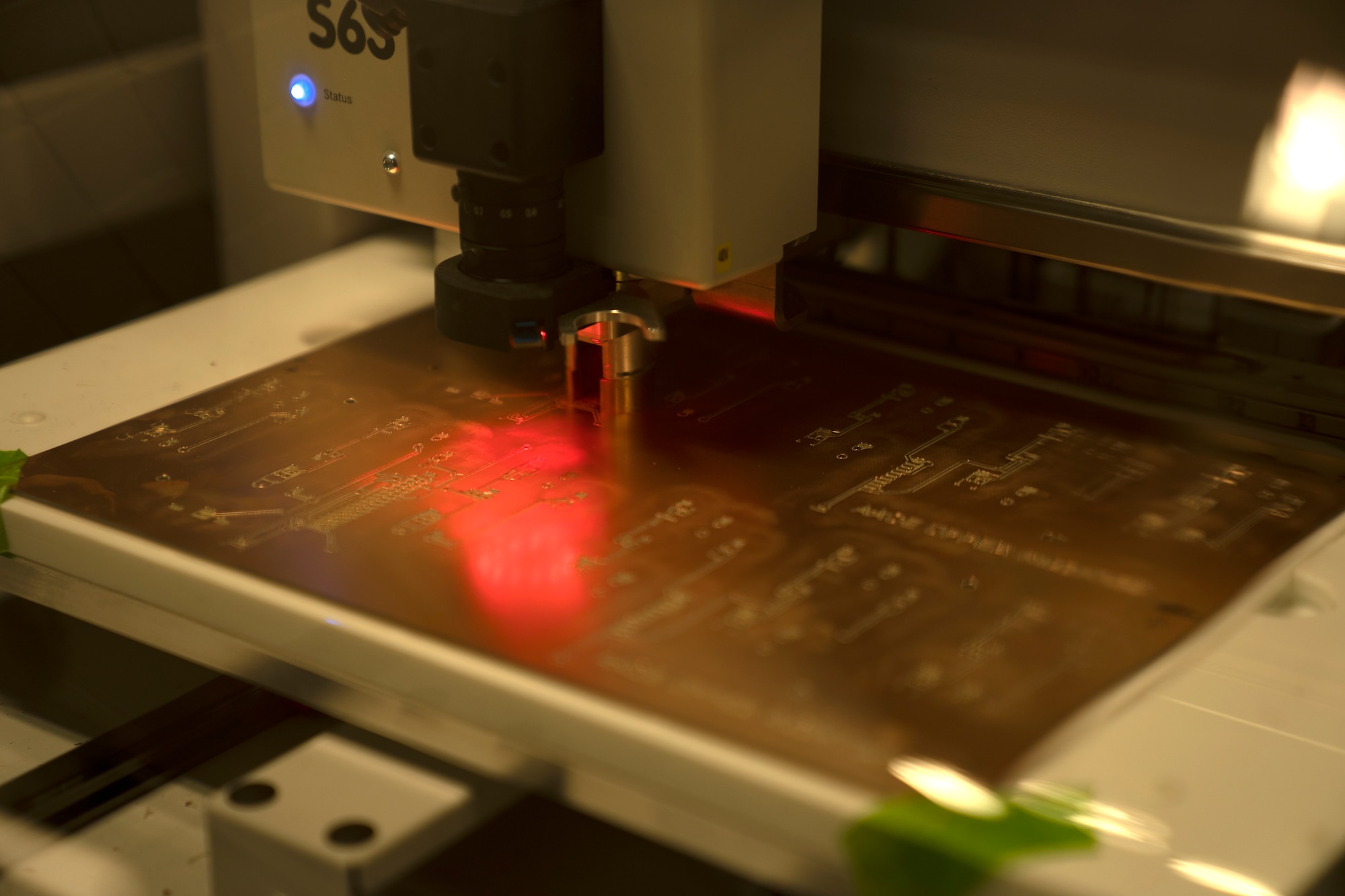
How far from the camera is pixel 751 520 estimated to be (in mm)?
1102

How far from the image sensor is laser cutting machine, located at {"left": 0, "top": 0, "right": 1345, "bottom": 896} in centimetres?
87

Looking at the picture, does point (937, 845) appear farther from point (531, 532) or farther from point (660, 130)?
point (660, 130)

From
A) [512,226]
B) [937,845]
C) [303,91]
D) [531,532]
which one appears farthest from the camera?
[303,91]

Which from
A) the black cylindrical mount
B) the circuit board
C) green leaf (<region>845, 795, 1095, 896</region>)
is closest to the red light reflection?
the circuit board

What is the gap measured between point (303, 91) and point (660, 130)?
411mm

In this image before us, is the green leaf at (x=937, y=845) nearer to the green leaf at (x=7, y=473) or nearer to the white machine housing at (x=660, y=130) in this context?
the white machine housing at (x=660, y=130)

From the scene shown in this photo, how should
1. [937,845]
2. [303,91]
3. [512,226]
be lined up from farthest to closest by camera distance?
1. [303,91]
2. [512,226]
3. [937,845]

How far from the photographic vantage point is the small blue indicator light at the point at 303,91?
4.48 feet

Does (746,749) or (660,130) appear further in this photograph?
(660,130)

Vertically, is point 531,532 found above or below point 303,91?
Result: below

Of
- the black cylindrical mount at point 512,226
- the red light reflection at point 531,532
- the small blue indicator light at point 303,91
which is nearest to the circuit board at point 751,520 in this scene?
the red light reflection at point 531,532

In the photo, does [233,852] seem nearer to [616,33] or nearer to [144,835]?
[144,835]

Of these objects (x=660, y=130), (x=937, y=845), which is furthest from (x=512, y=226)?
(x=937, y=845)

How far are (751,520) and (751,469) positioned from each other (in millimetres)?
94
